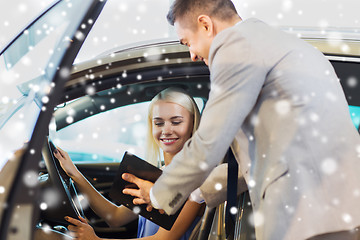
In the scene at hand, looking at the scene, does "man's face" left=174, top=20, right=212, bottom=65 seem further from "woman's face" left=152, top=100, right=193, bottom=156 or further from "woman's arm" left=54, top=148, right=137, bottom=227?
"woman's arm" left=54, top=148, right=137, bottom=227

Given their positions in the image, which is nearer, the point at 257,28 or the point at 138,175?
the point at 257,28

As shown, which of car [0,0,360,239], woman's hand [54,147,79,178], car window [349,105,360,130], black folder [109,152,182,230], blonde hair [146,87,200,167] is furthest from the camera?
blonde hair [146,87,200,167]

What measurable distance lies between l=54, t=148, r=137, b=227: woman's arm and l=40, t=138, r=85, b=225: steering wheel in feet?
0.28

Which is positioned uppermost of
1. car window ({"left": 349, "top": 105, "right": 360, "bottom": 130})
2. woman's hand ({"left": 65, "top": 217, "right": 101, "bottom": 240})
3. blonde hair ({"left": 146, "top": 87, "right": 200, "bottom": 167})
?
blonde hair ({"left": 146, "top": 87, "right": 200, "bottom": 167})

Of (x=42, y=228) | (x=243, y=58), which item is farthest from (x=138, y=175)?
(x=243, y=58)

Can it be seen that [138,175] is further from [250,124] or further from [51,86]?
[51,86]

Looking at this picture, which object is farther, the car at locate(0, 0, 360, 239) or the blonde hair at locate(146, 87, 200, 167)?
the blonde hair at locate(146, 87, 200, 167)

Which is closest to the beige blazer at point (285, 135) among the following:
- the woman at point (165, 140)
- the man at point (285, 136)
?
the man at point (285, 136)

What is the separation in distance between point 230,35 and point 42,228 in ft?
3.51

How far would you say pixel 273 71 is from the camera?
4.14ft

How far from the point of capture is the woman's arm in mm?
1917

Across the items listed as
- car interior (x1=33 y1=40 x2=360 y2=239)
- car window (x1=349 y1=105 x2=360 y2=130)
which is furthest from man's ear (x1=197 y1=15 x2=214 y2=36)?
car window (x1=349 y1=105 x2=360 y2=130)

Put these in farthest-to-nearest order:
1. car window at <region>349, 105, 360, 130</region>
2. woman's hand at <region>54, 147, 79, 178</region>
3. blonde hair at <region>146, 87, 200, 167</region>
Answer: blonde hair at <region>146, 87, 200, 167</region> → woman's hand at <region>54, 147, 79, 178</region> → car window at <region>349, 105, 360, 130</region>

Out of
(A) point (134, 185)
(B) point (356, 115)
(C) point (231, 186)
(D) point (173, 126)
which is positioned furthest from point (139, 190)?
(B) point (356, 115)
